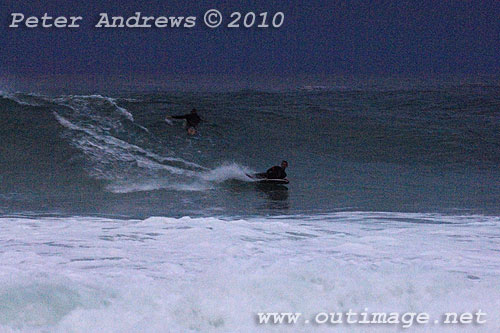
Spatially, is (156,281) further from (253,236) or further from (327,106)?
(327,106)

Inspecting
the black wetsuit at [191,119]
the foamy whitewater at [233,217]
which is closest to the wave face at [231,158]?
the foamy whitewater at [233,217]

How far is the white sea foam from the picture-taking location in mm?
7113

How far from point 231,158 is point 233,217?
677 centimetres

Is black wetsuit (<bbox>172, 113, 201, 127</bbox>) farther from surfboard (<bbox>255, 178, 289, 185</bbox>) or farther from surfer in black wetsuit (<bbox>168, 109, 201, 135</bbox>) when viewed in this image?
surfboard (<bbox>255, 178, 289, 185</bbox>)

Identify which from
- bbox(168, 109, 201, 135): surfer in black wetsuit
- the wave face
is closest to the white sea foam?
the wave face

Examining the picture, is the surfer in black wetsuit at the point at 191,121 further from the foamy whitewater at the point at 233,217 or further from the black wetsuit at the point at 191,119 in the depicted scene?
the foamy whitewater at the point at 233,217

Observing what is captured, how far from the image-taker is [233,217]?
1247cm

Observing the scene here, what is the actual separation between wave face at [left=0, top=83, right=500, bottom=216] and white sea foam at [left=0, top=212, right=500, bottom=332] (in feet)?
8.24

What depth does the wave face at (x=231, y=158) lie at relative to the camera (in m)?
→ 14.2

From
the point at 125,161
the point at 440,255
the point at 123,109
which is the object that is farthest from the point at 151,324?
the point at 123,109

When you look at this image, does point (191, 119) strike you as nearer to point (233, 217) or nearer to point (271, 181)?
point (271, 181)

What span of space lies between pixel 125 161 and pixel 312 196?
17.7 feet

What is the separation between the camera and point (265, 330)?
698 centimetres

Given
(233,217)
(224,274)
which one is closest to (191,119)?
(233,217)
